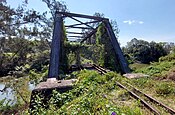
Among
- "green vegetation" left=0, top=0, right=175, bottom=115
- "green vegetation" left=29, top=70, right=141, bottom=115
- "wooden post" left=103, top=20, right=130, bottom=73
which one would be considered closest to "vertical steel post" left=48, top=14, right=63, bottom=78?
"green vegetation" left=0, top=0, right=175, bottom=115

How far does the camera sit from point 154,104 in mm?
3975

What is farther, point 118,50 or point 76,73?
point 118,50

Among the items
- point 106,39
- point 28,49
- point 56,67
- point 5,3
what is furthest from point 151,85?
point 28,49

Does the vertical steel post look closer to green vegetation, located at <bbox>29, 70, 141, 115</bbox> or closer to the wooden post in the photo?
green vegetation, located at <bbox>29, 70, 141, 115</bbox>

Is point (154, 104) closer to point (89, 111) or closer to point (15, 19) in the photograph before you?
point (89, 111)

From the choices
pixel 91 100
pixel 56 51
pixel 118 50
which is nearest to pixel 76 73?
pixel 56 51

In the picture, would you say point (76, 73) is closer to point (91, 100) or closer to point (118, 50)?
point (118, 50)

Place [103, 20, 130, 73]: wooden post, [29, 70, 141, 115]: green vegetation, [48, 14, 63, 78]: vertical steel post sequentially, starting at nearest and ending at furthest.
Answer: [29, 70, 141, 115]: green vegetation
[48, 14, 63, 78]: vertical steel post
[103, 20, 130, 73]: wooden post

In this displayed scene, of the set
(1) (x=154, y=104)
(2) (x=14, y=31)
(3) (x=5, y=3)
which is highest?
(3) (x=5, y=3)

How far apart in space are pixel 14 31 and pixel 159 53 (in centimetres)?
2288

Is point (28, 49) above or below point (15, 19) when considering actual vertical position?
below

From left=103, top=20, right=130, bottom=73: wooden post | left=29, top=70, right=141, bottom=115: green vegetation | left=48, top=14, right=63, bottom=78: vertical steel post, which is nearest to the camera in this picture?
left=29, top=70, right=141, bottom=115: green vegetation

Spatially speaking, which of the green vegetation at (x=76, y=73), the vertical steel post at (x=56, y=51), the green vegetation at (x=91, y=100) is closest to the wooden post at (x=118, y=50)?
the green vegetation at (x=76, y=73)

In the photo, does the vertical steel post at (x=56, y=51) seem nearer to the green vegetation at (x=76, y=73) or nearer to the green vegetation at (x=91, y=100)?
the green vegetation at (x=76, y=73)
